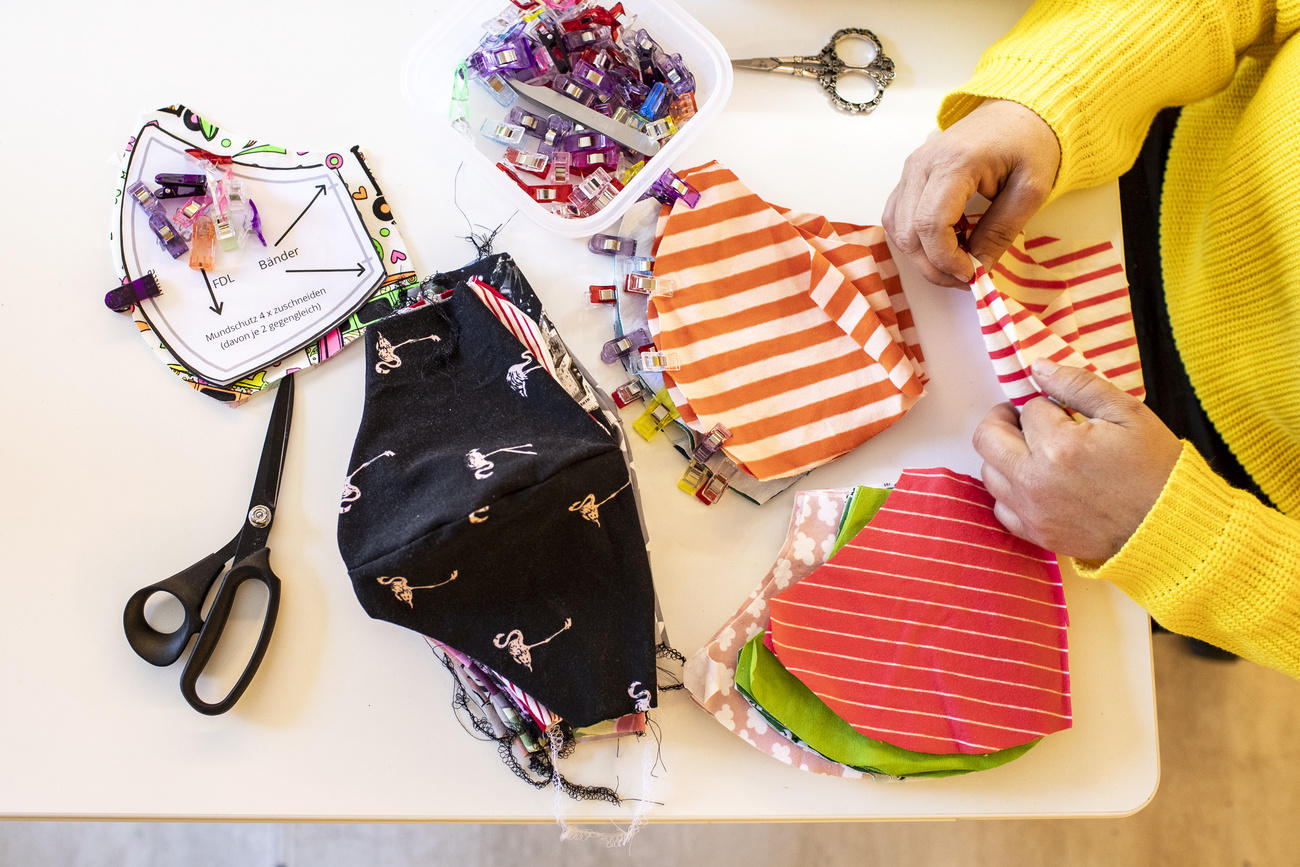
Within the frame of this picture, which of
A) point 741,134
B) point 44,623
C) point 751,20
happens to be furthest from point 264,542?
point 751,20

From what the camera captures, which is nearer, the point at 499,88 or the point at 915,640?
the point at 915,640

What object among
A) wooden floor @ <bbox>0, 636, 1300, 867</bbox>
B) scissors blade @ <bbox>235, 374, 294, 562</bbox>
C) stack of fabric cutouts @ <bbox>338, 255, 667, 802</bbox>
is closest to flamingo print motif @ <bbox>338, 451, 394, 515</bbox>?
stack of fabric cutouts @ <bbox>338, 255, 667, 802</bbox>

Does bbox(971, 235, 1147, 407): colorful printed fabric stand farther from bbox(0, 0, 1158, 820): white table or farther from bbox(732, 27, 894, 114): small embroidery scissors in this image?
bbox(732, 27, 894, 114): small embroidery scissors

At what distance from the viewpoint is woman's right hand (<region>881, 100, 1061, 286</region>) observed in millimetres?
810

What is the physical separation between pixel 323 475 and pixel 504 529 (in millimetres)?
244

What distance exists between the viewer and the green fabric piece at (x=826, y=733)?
0.80 meters

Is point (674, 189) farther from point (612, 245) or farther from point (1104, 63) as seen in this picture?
point (1104, 63)

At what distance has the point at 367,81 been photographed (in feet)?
3.09

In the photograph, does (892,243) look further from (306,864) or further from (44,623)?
(306,864)

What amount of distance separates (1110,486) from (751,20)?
25.1 inches

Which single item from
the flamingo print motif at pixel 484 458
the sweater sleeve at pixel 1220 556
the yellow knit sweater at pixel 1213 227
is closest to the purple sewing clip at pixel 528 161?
the flamingo print motif at pixel 484 458

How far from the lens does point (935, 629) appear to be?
82 centimetres

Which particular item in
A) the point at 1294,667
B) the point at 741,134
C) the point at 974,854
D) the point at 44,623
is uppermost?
the point at 741,134

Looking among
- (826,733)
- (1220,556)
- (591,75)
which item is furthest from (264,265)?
(1220,556)
